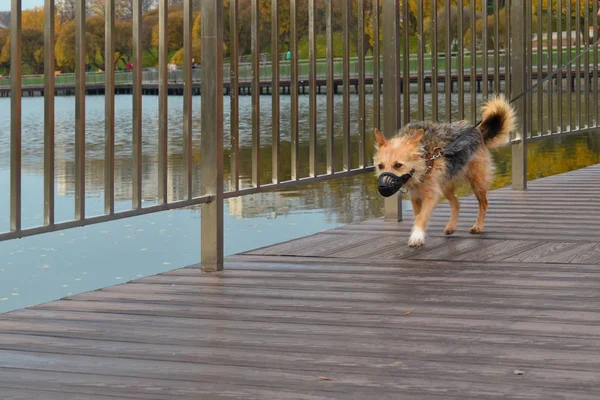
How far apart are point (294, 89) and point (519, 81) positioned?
12.7ft

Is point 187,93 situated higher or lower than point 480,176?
higher

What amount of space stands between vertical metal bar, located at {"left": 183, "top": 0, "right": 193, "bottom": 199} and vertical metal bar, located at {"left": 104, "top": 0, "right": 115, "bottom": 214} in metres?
0.59

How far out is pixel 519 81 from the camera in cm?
1031

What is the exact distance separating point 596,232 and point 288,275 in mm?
2437

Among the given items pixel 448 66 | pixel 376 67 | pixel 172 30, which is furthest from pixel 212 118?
pixel 448 66

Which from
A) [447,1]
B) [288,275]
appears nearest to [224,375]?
[288,275]

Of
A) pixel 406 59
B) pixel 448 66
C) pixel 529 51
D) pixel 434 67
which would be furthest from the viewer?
pixel 529 51

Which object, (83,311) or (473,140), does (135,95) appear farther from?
(473,140)

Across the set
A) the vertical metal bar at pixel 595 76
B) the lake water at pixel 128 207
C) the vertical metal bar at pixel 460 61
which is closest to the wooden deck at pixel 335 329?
the lake water at pixel 128 207

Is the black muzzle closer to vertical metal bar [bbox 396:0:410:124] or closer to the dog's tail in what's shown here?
the dog's tail

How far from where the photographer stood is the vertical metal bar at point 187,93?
5977mm

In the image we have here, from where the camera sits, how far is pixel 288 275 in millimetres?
5863

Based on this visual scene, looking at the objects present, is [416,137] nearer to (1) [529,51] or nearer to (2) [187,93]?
(2) [187,93]

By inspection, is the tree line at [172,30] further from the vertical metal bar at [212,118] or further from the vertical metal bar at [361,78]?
the vertical metal bar at [212,118]
